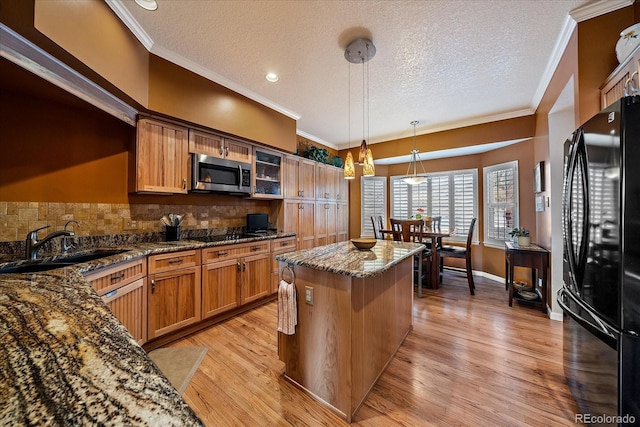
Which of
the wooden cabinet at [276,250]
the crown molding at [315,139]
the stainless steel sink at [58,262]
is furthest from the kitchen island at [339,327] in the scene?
the crown molding at [315,139]

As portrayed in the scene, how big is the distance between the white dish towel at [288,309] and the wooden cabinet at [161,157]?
180cm

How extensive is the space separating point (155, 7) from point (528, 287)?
5329 mm

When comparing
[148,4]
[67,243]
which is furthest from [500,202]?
[67,243]

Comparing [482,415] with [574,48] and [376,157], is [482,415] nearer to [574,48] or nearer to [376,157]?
[574,48]

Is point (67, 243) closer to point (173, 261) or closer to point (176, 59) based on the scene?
point (173, 261)

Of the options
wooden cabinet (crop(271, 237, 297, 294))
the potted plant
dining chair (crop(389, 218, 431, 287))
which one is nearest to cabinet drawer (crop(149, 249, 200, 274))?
wooden cabinet (crop(271, 237, 297, 294))

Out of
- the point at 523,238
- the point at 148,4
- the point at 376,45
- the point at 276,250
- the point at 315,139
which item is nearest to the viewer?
the point at 148,4

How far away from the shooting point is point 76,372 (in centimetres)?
50

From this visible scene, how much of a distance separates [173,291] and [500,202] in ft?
16.9

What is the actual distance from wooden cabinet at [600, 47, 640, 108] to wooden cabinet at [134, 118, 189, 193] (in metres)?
3.53

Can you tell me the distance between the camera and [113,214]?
8.17ft

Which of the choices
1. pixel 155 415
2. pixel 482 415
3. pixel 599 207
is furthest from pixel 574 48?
pixel 155 415

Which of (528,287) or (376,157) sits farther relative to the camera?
(376,157)

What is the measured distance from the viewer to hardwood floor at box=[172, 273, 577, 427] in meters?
1.55
